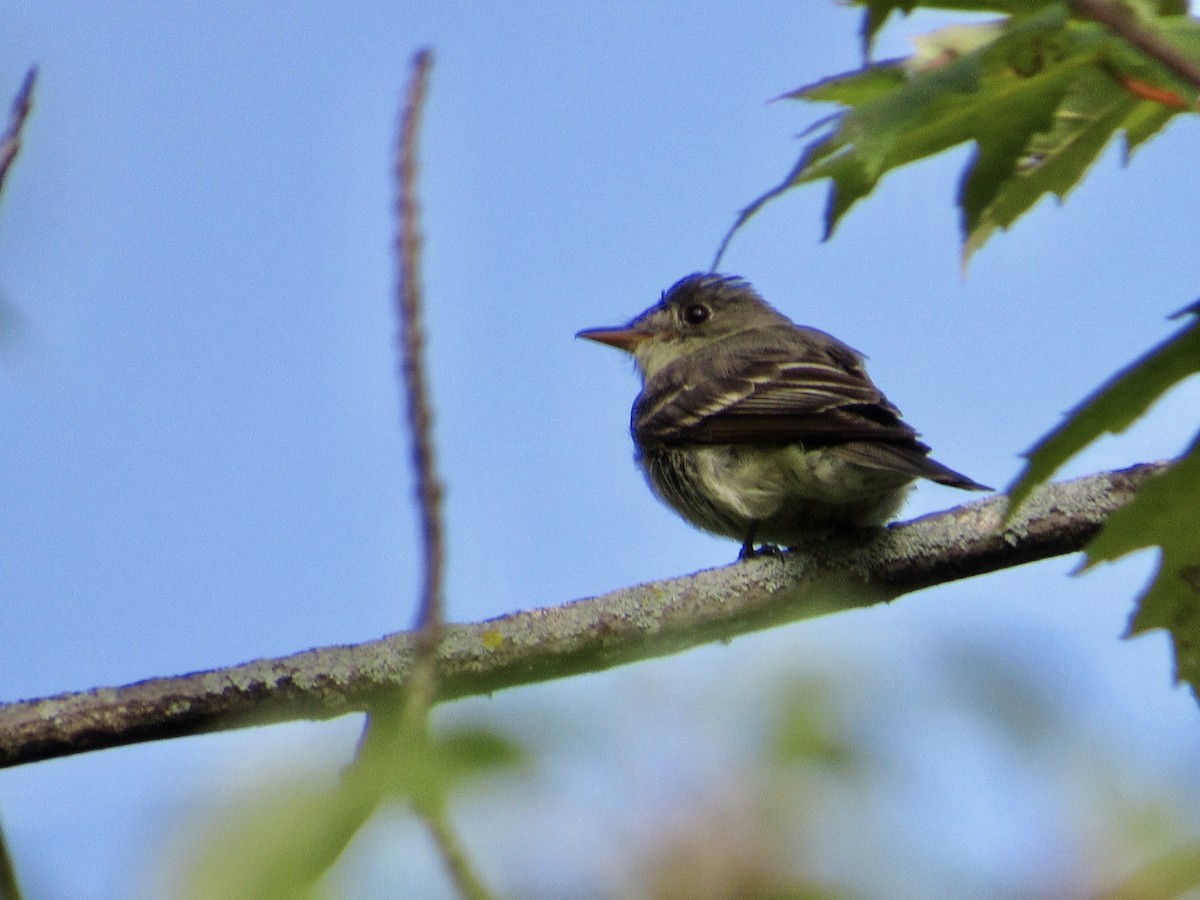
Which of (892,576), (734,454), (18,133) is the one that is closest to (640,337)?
(734,454)

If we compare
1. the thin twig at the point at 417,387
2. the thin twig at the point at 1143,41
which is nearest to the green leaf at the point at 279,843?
the thin twig at the point at 417,387

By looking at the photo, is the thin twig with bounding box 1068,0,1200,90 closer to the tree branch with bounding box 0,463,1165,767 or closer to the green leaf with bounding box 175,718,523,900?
the green leaf with bounding box 175,718,523,900

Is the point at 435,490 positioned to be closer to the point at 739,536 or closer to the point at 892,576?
the point at 892,576

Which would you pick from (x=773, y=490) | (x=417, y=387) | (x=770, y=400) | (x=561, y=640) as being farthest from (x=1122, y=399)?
(x=770, y=400)

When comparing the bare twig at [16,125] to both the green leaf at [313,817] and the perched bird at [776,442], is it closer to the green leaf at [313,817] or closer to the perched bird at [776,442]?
the green leaf at [313,817]

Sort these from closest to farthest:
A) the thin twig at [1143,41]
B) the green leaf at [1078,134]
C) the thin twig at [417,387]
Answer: the thin twig at [417,387], the thin twig at [1143,41], the green leaf at [1078,134]

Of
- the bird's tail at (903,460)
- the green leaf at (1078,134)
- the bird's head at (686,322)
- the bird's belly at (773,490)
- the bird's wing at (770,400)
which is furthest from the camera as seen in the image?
the bird's head at (686,322)

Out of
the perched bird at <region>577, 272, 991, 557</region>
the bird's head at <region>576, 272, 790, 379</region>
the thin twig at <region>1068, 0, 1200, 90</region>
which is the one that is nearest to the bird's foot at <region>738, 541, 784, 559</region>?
the perched bird at <region>577, 272, 991, 557</region>
